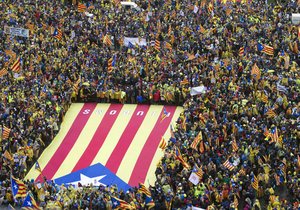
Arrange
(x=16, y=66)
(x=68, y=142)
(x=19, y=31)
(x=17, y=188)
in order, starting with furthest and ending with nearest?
1. (x=19, y=31)
2. (x=16, y=66)
3. (x=68, y=142)
4. (x=17, y=188)

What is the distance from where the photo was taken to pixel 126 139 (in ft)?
141

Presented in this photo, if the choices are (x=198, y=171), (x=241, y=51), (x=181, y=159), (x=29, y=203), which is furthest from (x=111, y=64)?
(x=29, y=203)

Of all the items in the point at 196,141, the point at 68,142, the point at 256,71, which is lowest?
the point at 68,142

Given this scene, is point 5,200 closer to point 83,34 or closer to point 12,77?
→ point 12,77

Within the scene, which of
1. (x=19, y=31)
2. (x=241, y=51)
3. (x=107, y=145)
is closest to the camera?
(x=107, y=145)

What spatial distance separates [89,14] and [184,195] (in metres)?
24.3

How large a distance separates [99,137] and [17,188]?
8.80m

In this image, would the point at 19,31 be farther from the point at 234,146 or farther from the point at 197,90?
the point at 234,146

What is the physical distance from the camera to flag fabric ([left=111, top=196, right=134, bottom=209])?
34375mm

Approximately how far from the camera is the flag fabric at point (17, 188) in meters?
35.2

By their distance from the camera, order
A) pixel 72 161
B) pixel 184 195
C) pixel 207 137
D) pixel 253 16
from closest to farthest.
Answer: pixel 184 195 < pixel 207 137 < pixel 72 161 < pixel 253 16

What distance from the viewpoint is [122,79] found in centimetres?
4662

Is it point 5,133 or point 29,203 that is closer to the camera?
point 29,203

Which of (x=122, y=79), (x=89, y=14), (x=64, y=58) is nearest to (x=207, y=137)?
(x=122, y=79)
